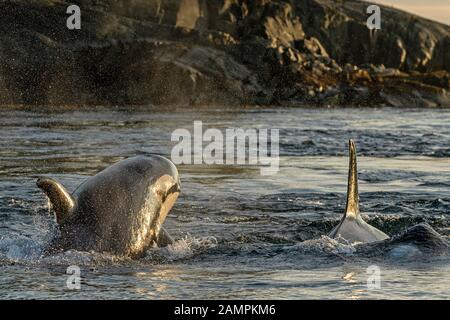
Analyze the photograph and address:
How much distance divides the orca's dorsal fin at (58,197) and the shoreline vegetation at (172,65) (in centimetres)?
7880

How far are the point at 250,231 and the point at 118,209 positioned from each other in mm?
4345

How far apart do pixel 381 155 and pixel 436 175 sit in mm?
6713

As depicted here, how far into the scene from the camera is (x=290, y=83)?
10525 centimetres

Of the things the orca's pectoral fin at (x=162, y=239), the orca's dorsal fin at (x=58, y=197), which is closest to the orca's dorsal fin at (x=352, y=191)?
the orca's pectoral fin at (x=162, y=239)

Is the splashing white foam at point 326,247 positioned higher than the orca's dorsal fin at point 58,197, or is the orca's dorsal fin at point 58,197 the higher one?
the orca's dorsal fin at point 58,197

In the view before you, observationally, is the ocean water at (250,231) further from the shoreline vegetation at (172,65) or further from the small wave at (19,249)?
the shoreline vegetation at (172,65)

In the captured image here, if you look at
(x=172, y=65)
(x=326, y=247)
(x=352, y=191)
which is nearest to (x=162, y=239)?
(x=326, y=247)

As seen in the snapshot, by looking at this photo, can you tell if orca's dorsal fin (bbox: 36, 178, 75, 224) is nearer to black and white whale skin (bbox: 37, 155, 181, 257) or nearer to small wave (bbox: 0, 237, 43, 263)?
black and white whale skin (bbox: 37, 155, 181, 257)

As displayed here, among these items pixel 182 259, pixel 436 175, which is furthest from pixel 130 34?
pixel 182 259

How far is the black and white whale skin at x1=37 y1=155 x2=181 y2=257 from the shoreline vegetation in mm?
78321

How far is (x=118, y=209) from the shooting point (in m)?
10.1

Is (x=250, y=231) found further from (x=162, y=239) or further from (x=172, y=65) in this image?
(x=172, y=65)

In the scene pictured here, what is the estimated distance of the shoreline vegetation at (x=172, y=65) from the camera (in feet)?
334

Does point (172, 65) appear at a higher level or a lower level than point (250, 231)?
higher
